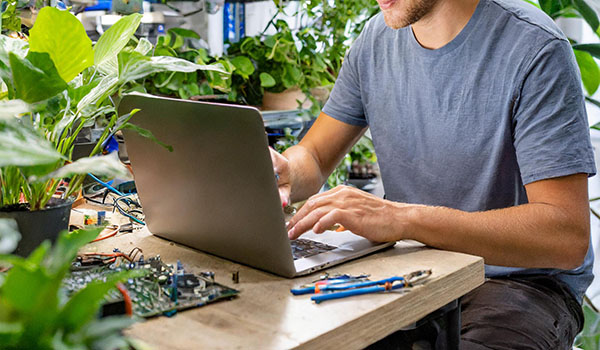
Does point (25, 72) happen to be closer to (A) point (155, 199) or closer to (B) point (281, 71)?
(A) point (155, 199)

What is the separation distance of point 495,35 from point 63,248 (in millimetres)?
1110

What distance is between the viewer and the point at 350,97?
→ 1.58 metres

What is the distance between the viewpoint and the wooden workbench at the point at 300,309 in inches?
24.5

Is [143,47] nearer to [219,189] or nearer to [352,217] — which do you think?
[219,189]

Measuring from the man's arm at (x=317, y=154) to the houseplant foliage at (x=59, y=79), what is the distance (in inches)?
22.5

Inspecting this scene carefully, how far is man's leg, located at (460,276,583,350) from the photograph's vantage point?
1.08m

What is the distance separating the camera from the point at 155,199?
3.23 ft

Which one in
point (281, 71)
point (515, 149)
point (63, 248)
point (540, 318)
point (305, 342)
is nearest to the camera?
point (63, 248)

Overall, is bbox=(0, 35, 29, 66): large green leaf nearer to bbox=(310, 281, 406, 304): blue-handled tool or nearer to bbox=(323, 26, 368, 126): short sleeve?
bbox=(310, 281, 406, 304): blue-handled tool

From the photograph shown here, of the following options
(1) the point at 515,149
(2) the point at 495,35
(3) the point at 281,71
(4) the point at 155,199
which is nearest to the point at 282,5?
(3) the point at 281,71

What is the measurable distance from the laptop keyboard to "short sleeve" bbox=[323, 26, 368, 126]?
67 cm

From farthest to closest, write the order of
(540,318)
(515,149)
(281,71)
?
(281,71), (515,149), (540,318)

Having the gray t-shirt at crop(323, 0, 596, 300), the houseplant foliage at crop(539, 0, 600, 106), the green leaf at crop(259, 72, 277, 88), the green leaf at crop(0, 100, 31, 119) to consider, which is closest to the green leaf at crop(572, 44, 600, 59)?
the houseplant foliage at crop(539, 0, 600, 106)

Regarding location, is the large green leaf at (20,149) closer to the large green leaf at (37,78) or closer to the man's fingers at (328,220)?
the large green leaf at (37,78)
